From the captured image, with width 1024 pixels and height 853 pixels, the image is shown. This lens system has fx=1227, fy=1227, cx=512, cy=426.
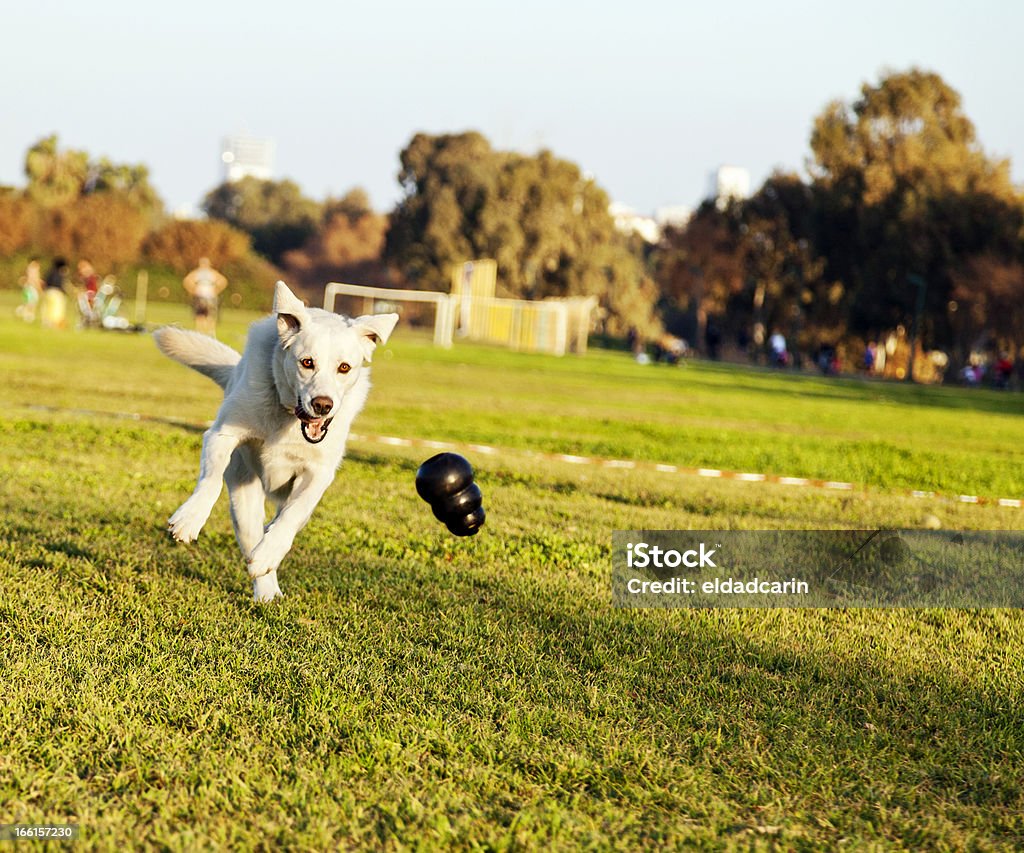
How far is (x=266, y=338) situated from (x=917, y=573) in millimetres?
3981

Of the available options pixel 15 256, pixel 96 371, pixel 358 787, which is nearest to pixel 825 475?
pixel 358 787

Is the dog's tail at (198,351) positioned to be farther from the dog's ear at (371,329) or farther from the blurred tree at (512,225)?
the blurred tree at (512,225)

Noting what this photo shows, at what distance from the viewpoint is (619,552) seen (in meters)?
7.48

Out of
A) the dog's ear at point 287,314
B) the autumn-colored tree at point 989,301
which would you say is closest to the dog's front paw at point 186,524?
the dog's ear at point 287,314

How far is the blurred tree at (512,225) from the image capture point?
85.1 metres

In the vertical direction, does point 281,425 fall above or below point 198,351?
below

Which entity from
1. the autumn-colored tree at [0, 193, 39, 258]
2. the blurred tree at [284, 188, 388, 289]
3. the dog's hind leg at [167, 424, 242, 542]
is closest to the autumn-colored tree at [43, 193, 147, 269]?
→ the autumn-colored tree at [0, 193, 39, 258]

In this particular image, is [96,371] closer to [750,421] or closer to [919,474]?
[750,421]

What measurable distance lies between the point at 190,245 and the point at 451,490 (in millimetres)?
89910

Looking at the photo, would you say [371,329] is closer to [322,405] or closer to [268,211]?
[322,405]

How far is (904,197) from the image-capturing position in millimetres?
62781

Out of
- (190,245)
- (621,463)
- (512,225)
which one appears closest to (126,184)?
(190,245)

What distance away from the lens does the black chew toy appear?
631cm

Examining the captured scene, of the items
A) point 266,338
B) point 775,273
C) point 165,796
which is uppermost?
point 775,273
